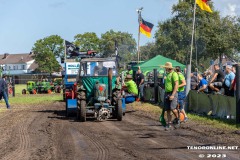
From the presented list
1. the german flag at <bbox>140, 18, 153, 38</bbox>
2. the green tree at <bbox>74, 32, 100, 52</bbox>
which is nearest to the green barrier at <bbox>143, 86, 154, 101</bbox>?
the german flag at <bbox>140, 18, 153, 38</bbox>

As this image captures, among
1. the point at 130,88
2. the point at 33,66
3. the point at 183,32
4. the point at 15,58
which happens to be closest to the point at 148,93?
the point at 130,88

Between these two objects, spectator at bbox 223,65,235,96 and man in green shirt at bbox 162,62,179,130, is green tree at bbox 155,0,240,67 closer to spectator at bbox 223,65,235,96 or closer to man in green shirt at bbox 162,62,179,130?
spectator at bbox 223,65,235,96

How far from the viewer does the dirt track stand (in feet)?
29.6

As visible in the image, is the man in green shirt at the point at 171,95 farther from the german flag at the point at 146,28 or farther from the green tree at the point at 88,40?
the green tree at the point at 88,40

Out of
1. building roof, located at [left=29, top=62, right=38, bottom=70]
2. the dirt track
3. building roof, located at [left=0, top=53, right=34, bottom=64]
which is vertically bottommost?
the dirt track

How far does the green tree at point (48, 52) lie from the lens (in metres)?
112

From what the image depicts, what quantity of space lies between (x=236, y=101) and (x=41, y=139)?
5908 mm

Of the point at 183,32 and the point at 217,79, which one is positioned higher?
the point at 183,32

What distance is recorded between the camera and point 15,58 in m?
150

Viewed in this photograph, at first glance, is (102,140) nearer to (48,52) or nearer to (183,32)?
(183,32)

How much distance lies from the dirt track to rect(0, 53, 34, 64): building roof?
13359 cm

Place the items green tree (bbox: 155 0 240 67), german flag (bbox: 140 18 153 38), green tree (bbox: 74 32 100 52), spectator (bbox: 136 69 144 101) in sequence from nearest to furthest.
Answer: spectator (bbox: 136 69 144 101)
german flag (bbox: 140 18 153 38)
green tree (bbox: 155 0 240 67)
green tree (bbox: 74 32 100 52)

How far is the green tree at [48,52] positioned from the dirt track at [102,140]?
9713 cm

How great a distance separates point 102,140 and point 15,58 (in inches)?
5610
